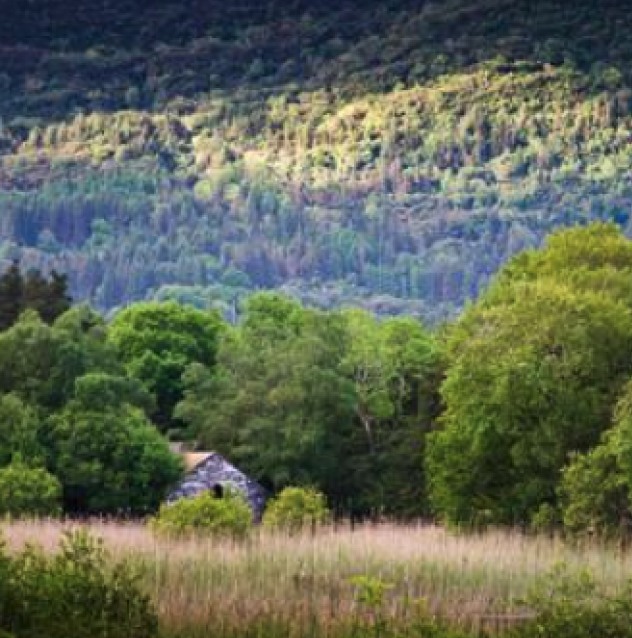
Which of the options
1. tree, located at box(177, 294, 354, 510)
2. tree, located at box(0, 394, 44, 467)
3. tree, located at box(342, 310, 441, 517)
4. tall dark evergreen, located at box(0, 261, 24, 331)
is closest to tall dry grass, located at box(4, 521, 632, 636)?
tree, located at box(0, 394, 44, 467)

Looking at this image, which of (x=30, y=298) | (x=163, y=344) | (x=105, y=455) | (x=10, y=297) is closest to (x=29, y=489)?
(x=105, y=455)

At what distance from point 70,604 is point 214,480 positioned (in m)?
49.8

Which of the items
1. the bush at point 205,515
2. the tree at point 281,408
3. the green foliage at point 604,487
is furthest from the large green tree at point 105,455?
the green foliage at point 604,487

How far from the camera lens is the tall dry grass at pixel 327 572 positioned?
17438mm

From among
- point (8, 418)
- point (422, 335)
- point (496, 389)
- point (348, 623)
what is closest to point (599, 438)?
point (496, 389)

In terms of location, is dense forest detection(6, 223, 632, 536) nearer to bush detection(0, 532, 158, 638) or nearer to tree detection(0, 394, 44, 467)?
tree detection(0, 394, 44, 467)

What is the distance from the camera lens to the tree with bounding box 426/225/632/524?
136 feet

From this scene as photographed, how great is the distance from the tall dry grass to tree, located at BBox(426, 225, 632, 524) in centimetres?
1358

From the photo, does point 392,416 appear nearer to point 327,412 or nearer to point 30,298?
point 327,412

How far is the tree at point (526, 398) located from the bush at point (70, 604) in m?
25.8

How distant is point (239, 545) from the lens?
77.9 ft

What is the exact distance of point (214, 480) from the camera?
63.9 meters

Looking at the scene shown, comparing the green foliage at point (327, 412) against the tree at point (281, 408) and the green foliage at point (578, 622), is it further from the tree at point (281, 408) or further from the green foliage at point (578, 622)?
the green foliage at point (578, 622)

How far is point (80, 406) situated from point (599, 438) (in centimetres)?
2242
